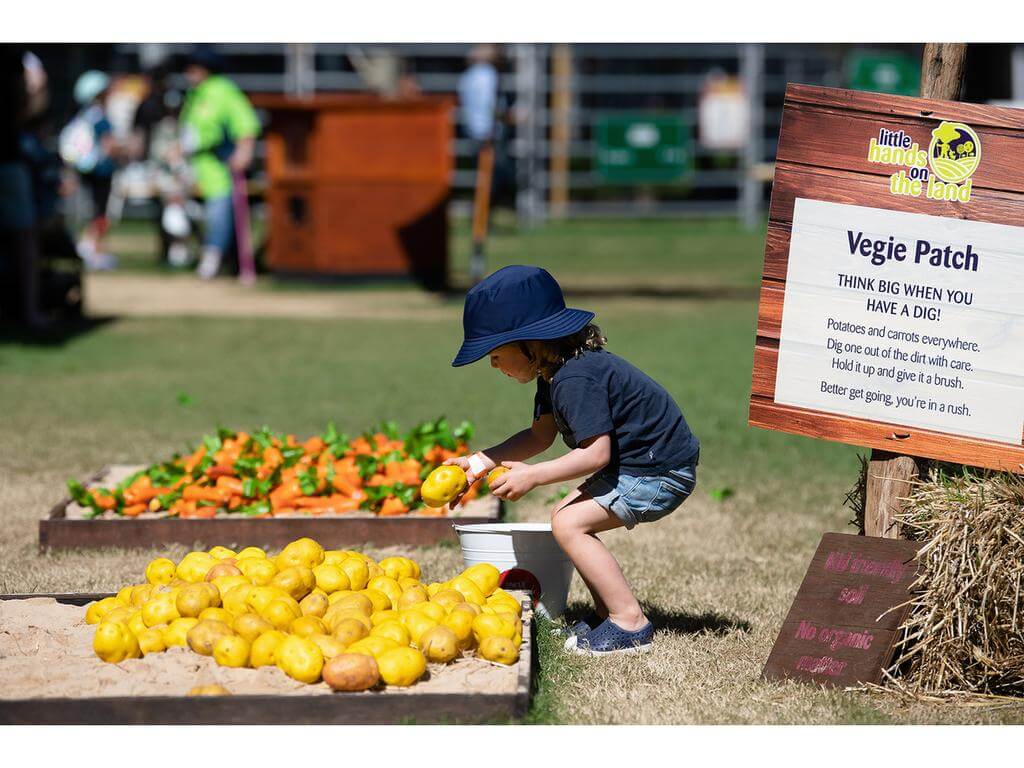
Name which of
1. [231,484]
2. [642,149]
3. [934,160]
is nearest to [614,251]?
[642,149]

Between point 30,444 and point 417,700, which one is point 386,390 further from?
point 417,700

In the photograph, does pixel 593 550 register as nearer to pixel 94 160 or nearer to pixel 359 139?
pixel 359 139

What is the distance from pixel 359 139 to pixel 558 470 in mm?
12563

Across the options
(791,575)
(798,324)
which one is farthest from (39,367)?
(798,324)

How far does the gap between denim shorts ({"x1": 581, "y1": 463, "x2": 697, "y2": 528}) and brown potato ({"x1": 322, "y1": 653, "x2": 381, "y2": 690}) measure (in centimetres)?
109

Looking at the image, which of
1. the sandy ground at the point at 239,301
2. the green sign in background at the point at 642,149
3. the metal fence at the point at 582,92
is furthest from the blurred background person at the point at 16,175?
the metal fence at the point at 582,92

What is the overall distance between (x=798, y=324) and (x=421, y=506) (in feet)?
8.11

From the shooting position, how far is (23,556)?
20.5ft

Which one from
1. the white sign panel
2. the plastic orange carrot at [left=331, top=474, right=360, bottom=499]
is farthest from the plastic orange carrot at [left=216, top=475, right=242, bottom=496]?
the white sign panel

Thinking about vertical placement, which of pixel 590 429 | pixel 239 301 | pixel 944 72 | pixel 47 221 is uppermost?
pixel 944 72

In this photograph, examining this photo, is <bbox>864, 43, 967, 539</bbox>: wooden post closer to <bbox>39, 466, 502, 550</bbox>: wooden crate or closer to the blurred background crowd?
<bbox>39, 466, 502, 550</bbox>: wooden crate

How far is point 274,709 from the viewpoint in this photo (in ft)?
12.9

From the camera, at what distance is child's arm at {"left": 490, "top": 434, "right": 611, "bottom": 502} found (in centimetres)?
458

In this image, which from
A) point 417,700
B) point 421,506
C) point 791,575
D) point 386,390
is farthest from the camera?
point 386,390
